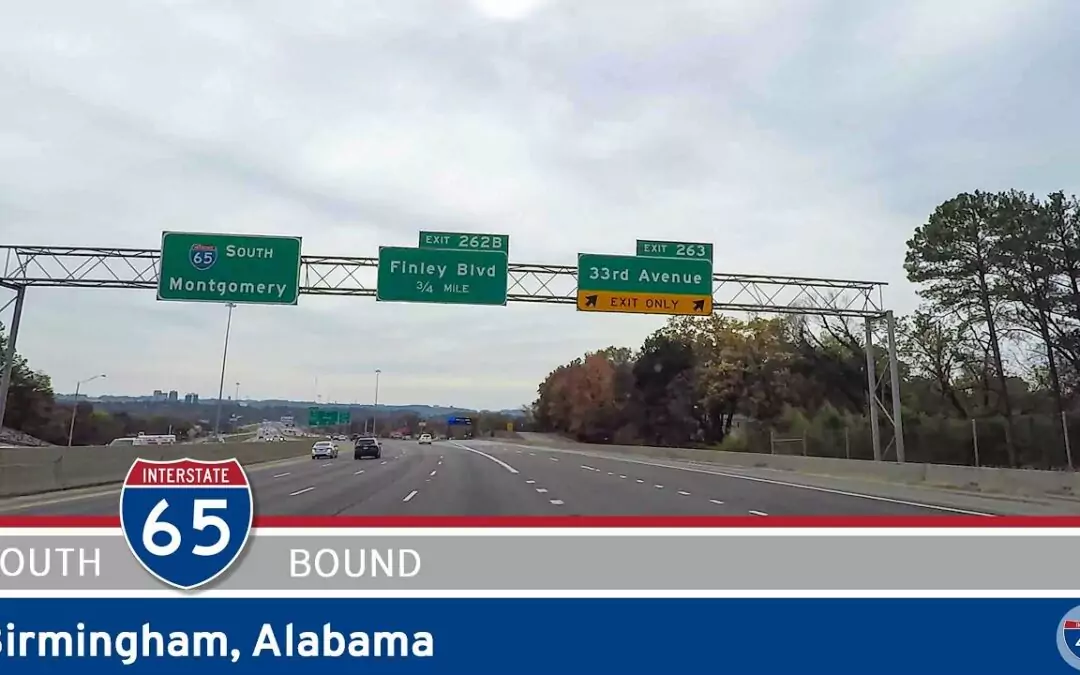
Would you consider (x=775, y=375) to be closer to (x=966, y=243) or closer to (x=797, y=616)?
(x=966, y=243)

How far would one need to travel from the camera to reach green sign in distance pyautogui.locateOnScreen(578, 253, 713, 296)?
25.4 metres

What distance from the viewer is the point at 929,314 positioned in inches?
1683

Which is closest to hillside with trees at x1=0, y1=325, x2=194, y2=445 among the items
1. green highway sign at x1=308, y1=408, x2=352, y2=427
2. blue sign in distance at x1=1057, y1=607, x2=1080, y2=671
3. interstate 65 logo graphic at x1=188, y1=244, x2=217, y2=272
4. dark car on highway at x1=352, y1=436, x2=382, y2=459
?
green highway sign at x1=308, y1=408, x2=352, y2=427

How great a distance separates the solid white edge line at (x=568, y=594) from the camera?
5.74m

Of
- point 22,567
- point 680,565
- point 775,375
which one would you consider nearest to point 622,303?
point 680,565

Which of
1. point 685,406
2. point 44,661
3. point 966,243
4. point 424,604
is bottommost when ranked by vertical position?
point 44,661

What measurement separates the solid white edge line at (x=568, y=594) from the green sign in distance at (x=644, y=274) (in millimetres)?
19387

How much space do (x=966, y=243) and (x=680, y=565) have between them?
3957cm

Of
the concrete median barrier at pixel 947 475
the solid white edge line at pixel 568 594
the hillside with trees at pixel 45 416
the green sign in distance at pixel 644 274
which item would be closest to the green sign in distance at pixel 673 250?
the green sign in distance at pixel 644 274

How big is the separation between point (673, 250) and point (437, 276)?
7578mm

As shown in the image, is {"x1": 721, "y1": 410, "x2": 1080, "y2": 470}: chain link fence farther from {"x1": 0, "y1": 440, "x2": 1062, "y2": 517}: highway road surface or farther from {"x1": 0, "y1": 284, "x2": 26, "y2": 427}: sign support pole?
{"x1": 0, "y1": 284, "x2": 26, "y2": 427}: sign support pole

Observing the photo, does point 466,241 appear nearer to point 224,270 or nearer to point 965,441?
point 224,270

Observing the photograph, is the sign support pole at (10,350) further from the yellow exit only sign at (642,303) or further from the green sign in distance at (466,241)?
the yellow exit only sign at (642,303)

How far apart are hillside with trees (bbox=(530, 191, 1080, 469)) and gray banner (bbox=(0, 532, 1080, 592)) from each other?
24.3 m
